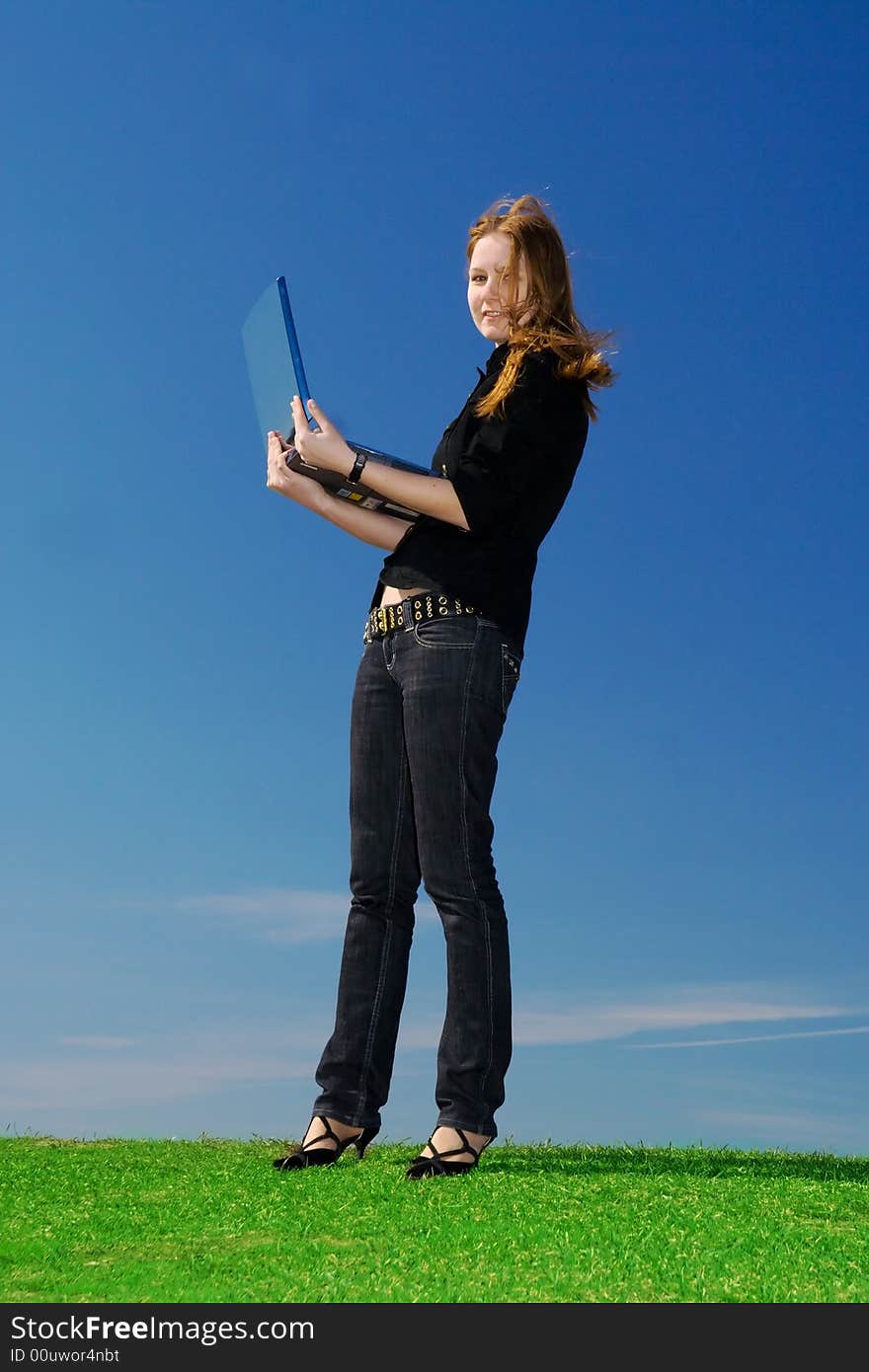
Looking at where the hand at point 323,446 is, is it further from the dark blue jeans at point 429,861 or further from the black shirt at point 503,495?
the dark blue jeans at point 429,861

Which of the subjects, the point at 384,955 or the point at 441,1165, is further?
the point at 384,955

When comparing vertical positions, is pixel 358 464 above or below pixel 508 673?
above

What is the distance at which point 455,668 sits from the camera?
4.29m

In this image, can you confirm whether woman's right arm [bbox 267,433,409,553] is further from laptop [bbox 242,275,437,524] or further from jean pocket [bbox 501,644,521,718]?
jean pocket [bbox 501,644,521,718]

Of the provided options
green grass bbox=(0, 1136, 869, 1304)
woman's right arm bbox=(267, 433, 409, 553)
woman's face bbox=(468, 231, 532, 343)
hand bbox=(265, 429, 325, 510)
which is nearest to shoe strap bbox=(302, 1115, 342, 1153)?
green grass bbox=(0, 1136, 869, 1304)

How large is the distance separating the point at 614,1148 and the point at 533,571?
2.66m

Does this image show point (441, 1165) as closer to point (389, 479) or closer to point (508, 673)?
point (508, 673)

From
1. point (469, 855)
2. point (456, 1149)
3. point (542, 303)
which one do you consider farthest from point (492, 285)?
point (456, 1149)

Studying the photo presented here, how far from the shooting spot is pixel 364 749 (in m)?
4.61

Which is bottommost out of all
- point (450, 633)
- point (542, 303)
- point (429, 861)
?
point (429, 861)

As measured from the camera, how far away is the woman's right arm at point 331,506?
14.9 feet

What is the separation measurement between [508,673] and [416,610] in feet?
1.26

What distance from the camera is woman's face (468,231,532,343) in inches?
181
